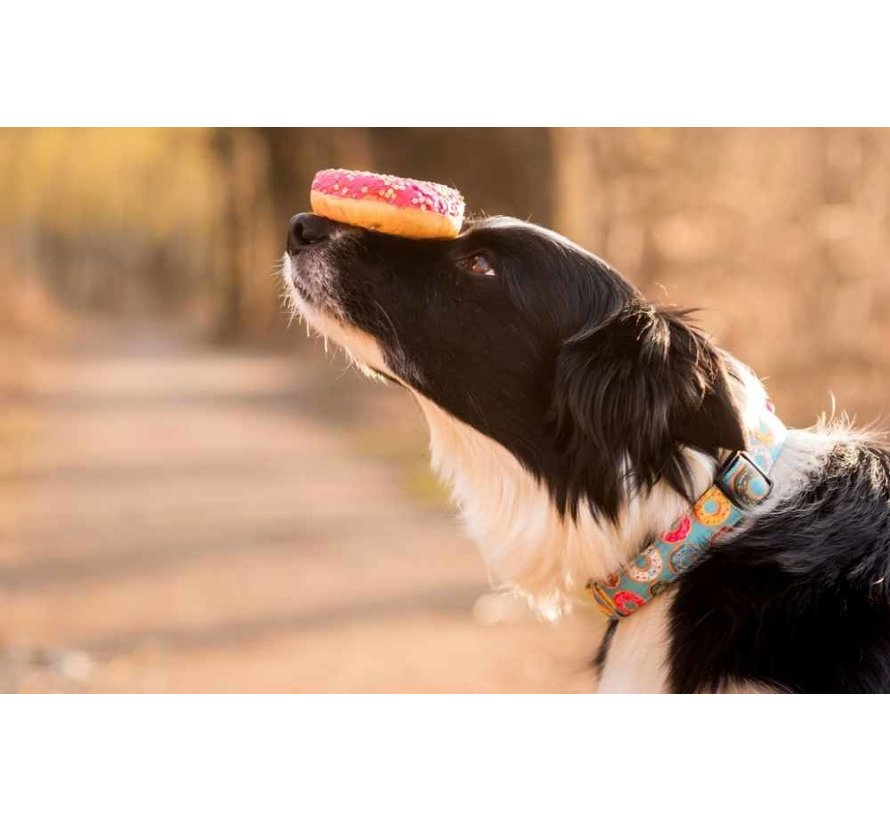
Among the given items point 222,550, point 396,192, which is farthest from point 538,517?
point 222,550

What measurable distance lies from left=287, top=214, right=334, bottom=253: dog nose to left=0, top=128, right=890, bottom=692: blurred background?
1199mm

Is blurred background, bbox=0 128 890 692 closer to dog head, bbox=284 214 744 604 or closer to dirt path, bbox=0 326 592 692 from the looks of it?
dirt path, bbox=0 326 592 692

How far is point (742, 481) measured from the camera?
1502 millimetres

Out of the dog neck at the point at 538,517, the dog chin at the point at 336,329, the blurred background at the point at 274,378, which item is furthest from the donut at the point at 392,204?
the blurred background at the point at 274,378

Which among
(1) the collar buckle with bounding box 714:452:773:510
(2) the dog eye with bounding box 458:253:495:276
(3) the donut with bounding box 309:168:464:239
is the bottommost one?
(1) the collar buckle with bounding box 714:452:773:510

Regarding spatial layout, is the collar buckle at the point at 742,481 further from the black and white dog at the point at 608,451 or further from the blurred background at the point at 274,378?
the blurred background at the point at 274,378

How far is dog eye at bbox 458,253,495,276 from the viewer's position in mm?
1700

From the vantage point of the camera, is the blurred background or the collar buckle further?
the blurred background

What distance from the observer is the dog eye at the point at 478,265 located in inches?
66.9

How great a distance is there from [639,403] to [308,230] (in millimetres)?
601

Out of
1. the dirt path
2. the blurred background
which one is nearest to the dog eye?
the dirt path

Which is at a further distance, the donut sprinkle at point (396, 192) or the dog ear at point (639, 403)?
the donut sprinkle at point (396, 192)

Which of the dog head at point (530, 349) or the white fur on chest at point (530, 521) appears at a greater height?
the dog head at point (530, 349)

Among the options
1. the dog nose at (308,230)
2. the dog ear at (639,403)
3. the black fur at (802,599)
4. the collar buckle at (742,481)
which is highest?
the dog nose at (308,230)
